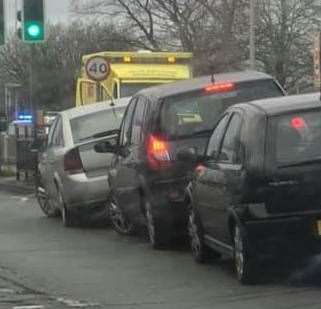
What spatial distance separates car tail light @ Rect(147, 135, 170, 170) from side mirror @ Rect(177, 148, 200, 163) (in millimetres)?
388

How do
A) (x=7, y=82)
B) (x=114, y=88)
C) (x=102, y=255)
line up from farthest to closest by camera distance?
1. (x=7, y=82)
2. (x=114, y=88)
3. (x=102, y=255)

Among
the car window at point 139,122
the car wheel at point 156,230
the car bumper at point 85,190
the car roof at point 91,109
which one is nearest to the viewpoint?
the car wheel at point 156,230

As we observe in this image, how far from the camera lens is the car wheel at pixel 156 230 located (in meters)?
10.5

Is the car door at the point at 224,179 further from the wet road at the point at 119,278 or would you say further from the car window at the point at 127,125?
the car window at the point at 127,125

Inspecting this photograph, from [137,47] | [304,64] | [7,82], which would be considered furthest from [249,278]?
[7,82]

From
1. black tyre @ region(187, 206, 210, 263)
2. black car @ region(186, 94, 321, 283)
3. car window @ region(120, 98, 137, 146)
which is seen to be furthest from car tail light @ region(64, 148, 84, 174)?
black car @ region(186, 94, 321, 283)

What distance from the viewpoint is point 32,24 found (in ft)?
68.2

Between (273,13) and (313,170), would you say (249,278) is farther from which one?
(273,13)

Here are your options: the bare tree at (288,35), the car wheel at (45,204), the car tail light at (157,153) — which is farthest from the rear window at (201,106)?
the bare tree at (288,35)

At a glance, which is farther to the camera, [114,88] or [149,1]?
[149,1]

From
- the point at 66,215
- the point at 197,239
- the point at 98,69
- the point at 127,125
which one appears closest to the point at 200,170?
the point at 197,239

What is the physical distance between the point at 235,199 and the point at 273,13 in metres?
40.3

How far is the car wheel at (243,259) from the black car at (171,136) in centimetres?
188

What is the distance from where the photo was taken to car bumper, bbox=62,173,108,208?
1325cm
